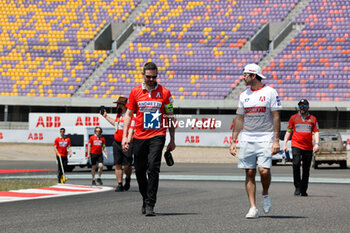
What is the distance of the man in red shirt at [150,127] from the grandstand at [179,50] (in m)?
31.5

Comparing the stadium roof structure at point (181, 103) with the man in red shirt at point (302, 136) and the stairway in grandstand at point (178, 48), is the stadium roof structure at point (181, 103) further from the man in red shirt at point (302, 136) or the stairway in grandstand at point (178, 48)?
the man in red shirt at point (302, 136)

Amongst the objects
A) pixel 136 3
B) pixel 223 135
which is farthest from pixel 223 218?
pixel 136 3

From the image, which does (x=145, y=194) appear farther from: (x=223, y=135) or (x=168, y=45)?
(x=168, y=45)

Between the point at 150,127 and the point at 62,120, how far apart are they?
32771 mm

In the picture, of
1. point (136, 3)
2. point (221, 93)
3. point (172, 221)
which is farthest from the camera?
point (136, 3)

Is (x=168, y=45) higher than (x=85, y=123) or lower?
higher

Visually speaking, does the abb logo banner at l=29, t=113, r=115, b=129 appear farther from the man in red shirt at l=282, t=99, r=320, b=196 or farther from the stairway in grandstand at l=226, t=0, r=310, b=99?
the man in red shirt at l=282, t=99, r=320, b=196

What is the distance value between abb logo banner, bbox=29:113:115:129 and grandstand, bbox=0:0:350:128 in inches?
117

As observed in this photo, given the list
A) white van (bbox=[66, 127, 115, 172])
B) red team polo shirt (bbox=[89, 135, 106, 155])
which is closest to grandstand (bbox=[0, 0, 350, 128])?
white van (bbox=[66, 127, 115, 172])

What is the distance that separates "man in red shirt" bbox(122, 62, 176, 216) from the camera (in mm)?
9945

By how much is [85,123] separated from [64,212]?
105 feet

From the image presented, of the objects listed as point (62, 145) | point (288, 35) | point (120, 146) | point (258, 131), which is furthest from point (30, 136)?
point (258, 131)

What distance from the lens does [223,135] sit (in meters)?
39.8

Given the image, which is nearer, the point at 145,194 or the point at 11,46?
the point at 145,194
